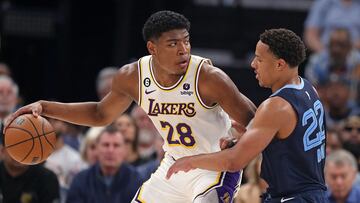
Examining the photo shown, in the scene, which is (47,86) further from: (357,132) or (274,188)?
(274,188)

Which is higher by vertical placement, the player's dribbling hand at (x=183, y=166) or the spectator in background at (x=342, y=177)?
the player's dribbling hand at (x=183, y=166)

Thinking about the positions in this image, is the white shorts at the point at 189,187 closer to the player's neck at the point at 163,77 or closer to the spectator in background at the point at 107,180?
the player's neck at the point at 163,77

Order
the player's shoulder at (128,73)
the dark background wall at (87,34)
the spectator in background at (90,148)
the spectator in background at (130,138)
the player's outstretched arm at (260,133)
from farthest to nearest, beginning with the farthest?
the dark background wall at (87,34) → the spectator in background at (130,138) → the spectator in background at (90,148) → the player's shoulder at (128,73) → the player's outstretched arm at (260,133)

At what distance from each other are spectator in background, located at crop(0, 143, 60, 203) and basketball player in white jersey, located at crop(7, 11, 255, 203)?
2132 millimetres

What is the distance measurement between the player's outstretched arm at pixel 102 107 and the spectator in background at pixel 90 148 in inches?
103

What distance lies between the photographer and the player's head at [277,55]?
18.6 feet

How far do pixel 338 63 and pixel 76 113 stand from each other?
14.9 feet

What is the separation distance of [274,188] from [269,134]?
0.42 m

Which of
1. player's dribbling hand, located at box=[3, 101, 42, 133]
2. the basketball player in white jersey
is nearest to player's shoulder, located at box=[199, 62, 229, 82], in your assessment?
the basketball player in white jersey

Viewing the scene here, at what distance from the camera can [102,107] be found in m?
6.88

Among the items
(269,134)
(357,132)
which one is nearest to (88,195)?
(357,132)

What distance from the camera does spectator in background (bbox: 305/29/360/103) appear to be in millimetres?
10328

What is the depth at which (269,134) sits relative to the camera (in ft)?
17.8

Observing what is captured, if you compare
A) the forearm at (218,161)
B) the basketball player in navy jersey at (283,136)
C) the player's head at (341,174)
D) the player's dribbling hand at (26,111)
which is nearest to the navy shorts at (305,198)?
the basketball player in navy jersey at (283,136)
